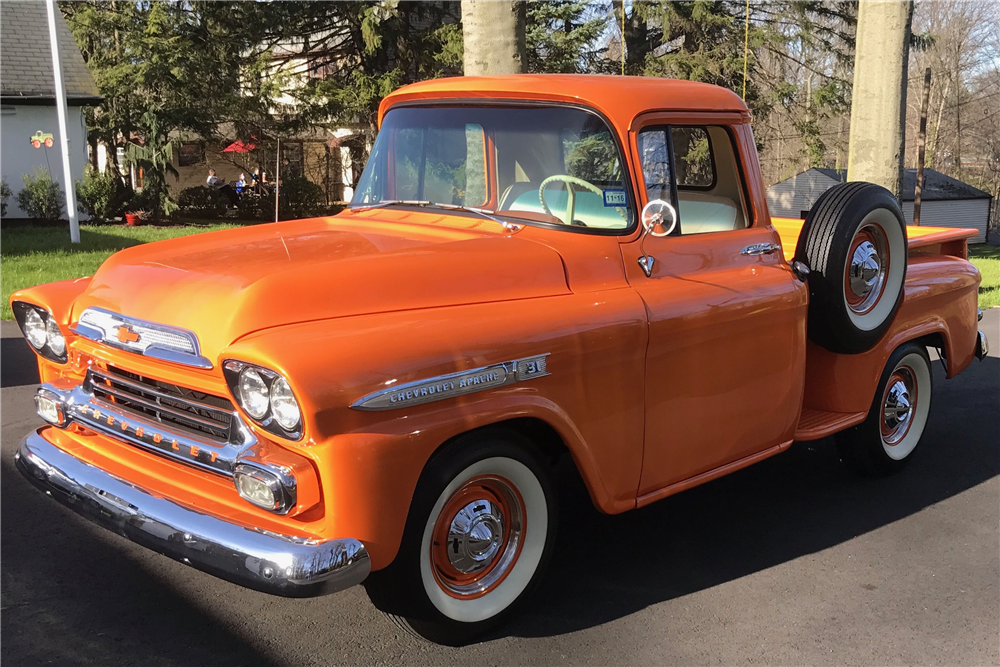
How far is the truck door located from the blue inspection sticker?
0.08m

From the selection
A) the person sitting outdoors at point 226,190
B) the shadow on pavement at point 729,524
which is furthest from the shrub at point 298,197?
the shadow on pavement at point 729,524

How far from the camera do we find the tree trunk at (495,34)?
294 inches

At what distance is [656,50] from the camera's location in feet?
71.5

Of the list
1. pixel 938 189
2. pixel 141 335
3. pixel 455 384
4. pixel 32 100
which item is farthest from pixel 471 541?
pixel 938 189

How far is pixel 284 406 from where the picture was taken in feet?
8.58

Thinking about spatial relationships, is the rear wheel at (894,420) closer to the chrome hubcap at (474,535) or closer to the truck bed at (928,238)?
the truck bed at (928,238)

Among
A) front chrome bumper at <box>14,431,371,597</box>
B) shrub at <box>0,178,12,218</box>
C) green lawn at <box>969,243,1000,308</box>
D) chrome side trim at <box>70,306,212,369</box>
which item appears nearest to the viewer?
front chrome bumper at <box>14,431,371,597</box>

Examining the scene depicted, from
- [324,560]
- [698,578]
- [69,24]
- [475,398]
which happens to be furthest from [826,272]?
[69,24]

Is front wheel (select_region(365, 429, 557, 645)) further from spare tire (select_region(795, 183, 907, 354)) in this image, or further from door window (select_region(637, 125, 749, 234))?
spare tire (select_region(795, 183, 907, 354))

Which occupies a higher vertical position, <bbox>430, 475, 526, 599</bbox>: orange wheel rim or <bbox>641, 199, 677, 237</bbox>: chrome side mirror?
<bbox>641, 199, 677, 237</bbox>: chrome side mirror

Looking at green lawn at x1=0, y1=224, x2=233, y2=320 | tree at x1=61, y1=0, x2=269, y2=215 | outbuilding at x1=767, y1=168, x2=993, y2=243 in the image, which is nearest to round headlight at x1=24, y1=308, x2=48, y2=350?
green lawn at x1=0, y1=224, x2=233, y2=320

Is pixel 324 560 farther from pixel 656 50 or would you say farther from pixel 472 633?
pixel 656 50

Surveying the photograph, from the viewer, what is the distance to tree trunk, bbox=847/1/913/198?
8.49m

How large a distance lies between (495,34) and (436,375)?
5404 mm
